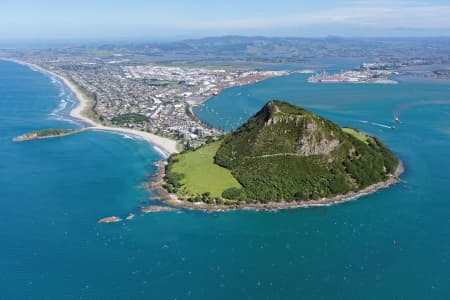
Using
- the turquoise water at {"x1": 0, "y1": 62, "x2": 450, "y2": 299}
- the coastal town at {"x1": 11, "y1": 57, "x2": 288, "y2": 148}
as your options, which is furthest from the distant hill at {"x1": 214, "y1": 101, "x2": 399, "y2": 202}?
the coastal town at {"x1": 11, "y1": 57, "x2": 288, "y2": 148}

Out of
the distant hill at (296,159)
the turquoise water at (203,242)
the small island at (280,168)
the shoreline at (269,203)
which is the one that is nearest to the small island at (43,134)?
the turquoise water at (203,242)

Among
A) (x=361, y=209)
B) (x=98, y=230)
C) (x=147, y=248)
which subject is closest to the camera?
(x=147, y=248)

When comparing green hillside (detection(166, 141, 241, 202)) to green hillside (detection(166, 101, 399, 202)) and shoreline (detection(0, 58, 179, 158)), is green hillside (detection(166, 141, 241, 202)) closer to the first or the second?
green hillside (detection(166, 101, 399, 202))

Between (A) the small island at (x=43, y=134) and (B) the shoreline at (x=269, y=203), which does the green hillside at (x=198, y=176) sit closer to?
(B) the shoreline at (x=269, y=203)

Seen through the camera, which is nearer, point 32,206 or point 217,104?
point 32,206

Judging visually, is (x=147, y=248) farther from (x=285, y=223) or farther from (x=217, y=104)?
(x=217, y=104)

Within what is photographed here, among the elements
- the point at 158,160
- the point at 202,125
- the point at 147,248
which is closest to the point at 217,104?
the point at 202,125

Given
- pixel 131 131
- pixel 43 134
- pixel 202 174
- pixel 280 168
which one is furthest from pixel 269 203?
pixel 43 134

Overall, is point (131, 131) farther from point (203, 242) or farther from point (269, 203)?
point (203, 242)
